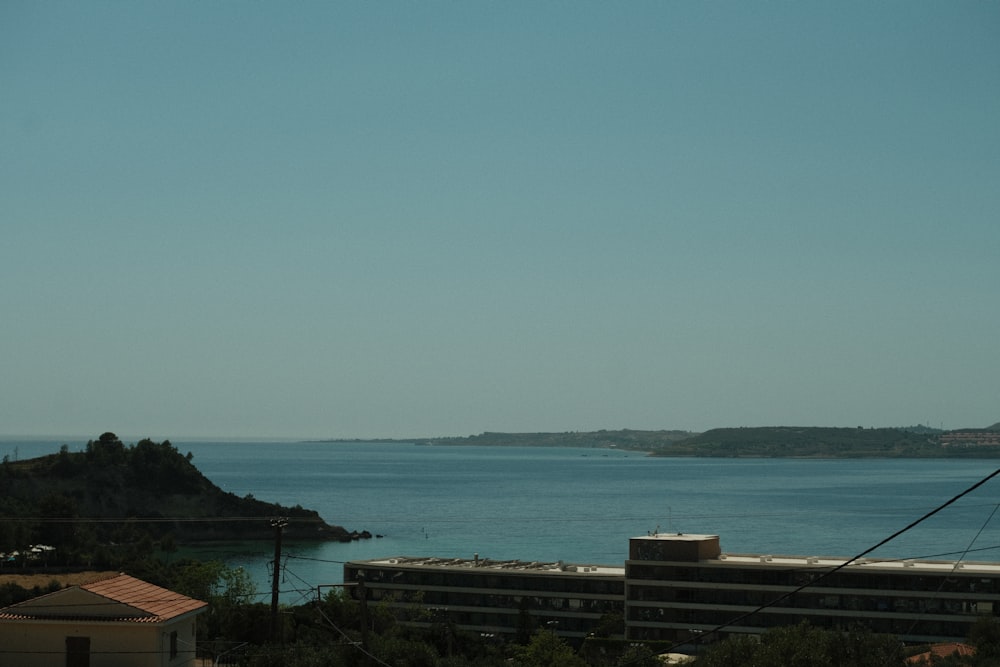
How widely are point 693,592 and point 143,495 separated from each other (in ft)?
280

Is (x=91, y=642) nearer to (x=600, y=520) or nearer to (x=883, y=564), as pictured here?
(x=883, y=564)

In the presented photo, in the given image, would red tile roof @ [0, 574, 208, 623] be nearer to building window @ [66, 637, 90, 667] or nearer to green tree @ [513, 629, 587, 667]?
building window @ [66, 637, 90, 667]

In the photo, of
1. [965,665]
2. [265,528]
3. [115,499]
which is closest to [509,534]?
[265,528]

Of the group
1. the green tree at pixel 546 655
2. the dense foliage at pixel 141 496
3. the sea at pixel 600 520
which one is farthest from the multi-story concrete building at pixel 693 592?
the dense foliage at pixel 141 496

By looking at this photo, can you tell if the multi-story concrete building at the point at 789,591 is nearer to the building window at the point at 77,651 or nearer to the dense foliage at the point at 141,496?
the building window at the point at 77,651

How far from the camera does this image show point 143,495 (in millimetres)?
122312

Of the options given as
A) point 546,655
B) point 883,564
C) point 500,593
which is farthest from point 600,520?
point 546,655

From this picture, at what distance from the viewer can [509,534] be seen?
10988 centimetres

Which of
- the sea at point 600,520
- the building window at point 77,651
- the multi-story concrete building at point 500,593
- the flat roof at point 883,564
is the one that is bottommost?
the sea at point 600,520

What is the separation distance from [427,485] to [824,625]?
14395 cm

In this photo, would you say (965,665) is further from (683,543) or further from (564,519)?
(564,519)

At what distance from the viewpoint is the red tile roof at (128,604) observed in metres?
20.3

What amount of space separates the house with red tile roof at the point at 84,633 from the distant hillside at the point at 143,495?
88.9 metres

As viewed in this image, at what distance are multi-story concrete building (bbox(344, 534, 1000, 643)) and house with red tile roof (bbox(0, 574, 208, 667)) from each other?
31.3 m
